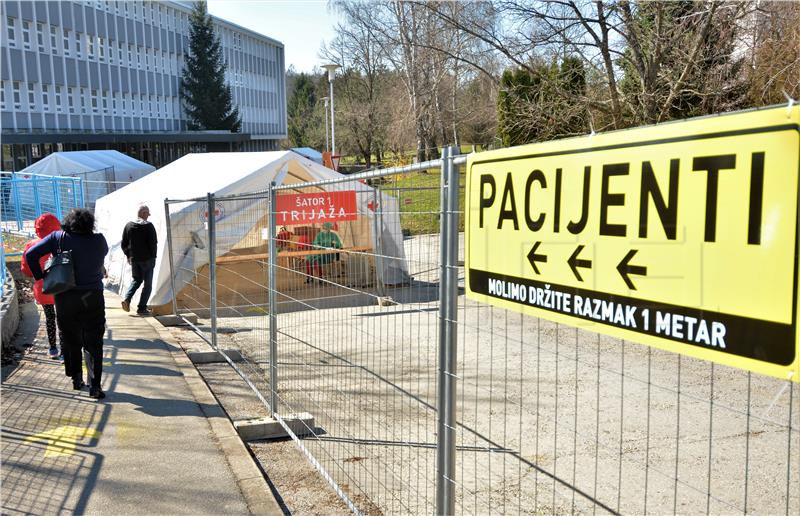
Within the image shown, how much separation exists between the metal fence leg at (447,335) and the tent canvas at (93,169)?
2639cm

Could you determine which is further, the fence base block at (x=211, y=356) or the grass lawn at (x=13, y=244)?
the grass lawn at (x=13, y=244)

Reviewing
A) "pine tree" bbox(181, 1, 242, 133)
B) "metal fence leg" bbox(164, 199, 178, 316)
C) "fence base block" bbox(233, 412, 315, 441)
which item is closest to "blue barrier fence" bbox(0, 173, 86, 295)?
"metal fence leg" bbox(164, 199, 178, 316)

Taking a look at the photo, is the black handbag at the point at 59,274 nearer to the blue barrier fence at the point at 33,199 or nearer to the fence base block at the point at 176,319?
the fence base block at the point at 176,319

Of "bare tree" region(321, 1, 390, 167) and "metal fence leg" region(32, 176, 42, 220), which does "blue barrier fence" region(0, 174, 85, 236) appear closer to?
"metal fence leg" region(32, 176, 42, 220)

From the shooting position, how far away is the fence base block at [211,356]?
9.26 meters

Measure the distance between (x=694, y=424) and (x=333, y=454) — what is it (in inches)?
132

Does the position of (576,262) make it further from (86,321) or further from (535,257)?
(86,321)

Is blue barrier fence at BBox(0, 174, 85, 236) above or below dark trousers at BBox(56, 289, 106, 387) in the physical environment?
above

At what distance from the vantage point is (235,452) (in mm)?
5770

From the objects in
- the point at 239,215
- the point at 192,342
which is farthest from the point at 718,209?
the point at 239,215

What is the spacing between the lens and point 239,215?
44.7 feet

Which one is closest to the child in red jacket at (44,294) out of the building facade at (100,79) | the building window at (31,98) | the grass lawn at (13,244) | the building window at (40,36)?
the grass lawn at (13,244)

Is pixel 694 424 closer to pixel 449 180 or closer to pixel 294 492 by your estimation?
pixel 294 492

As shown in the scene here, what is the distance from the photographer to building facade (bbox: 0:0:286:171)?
43719 millimetres
